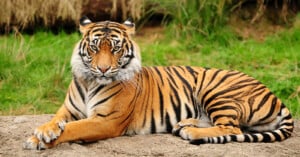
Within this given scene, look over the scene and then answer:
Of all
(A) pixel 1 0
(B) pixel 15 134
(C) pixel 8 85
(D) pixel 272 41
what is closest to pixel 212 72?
(B) pixel 15 134

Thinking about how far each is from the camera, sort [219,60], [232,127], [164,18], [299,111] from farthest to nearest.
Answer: [164,18] < [219,60] < [299,111] < [232,127]

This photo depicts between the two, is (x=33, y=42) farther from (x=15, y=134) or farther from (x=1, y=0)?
(x=15, y=134)

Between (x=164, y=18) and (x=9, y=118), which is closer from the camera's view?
(x=9, y=118)

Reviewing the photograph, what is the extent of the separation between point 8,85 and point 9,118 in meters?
1.59

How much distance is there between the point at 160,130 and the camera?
518 centimetres

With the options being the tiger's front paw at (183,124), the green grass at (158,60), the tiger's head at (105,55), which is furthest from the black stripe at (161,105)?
the green grass at (158,60)

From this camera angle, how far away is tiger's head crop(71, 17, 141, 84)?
15.9 feet

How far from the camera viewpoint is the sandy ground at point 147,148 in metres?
4.56

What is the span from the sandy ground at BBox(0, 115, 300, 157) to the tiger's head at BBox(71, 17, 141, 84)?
48 cm

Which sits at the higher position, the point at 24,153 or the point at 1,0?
the point at 1,0

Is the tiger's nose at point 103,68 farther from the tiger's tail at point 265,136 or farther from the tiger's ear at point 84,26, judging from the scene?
the tiger's tail at point 265,136

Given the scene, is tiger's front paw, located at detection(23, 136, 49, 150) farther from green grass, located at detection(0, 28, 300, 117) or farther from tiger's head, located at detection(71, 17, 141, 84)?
green grass, located at detection(0, 28, 300, 117)

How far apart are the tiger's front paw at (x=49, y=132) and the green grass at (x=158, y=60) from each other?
6.40 feet

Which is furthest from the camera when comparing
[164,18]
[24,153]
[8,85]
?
[164,18]
